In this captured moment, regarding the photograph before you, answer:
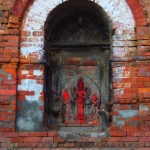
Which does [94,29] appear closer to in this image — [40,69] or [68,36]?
[68,36]

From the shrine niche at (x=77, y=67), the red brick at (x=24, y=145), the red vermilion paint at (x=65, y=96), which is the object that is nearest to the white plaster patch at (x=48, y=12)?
the shrine niche at (x=77, y=67)

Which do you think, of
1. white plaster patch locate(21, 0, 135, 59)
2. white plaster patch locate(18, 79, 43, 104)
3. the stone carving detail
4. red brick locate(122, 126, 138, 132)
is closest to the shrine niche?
the stone carving detail

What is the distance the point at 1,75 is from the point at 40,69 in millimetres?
691

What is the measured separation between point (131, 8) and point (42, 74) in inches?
78.4

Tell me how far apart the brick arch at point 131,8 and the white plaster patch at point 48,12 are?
7 cm

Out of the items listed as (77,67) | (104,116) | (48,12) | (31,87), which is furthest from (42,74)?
(104,116)

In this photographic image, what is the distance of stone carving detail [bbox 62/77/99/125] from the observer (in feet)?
21.2

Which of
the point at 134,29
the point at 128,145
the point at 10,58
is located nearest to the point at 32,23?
the point at 10,58

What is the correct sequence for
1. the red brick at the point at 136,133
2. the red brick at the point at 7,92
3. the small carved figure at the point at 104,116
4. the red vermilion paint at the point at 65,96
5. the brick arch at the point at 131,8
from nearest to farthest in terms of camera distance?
the red brick at the point at 136,133 → the red brick at the point at 7,92 → the brick arch at the point at 131,8 → the small carved figure at the point at 104,116 → the red vermilion paint at the point at 65,96

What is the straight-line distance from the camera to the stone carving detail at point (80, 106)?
21.2ft

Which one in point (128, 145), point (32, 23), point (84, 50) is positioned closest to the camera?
point (128, 145)

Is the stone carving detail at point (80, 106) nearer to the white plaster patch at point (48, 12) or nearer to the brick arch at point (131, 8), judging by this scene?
the white plaster patch at point (48, 12)

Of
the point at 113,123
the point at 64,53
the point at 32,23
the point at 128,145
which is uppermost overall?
the point at 32,23

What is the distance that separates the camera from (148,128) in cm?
556
